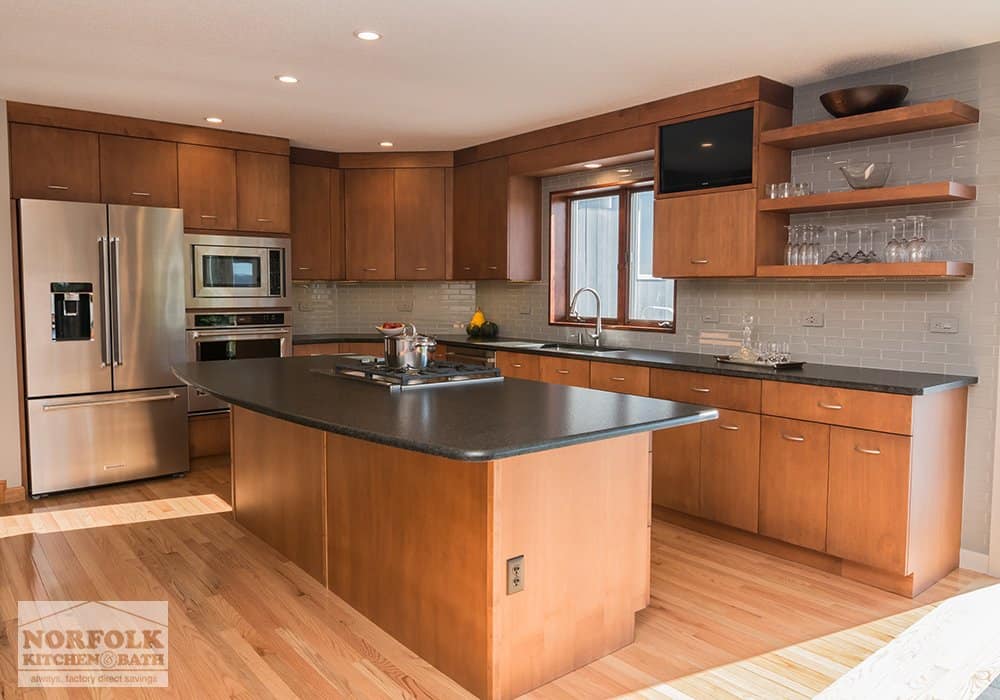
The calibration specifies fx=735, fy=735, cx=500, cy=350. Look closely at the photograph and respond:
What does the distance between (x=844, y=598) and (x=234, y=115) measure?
15.3ft

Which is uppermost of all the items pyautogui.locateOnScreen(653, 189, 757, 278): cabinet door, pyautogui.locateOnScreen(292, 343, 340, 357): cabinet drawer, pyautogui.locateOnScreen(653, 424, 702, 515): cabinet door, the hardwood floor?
pyautogui.locateOnScreen(653, 189, 757, 278): cabinet door

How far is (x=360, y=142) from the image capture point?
19.6 ft

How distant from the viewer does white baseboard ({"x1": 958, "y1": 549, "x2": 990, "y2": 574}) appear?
11.5ft

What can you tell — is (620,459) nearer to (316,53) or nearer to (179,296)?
(316,53)

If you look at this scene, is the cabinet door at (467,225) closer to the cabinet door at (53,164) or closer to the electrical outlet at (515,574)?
the cabinet door at (53,164)

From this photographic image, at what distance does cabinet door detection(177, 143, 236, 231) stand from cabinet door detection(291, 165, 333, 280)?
2.34 feet

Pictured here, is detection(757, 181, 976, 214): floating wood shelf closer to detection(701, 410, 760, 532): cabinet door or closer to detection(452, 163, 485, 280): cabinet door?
detection(701, 410, 760, 532): cabinet door

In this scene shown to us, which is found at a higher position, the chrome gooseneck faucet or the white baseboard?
the chrome gooseneck faucet

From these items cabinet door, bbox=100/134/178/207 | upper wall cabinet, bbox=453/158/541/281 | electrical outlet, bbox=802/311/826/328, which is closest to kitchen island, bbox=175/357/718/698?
electrical outlet, bbox=802/311/826/328

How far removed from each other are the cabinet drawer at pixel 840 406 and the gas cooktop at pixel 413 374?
1404 millimetres

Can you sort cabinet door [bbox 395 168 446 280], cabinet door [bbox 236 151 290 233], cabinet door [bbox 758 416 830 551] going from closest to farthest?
cabinet door [bbox 758 416 830 551] < cabinet door [bbox 236 151 290 233] < cabinet door [bbox 395 168 446 280]

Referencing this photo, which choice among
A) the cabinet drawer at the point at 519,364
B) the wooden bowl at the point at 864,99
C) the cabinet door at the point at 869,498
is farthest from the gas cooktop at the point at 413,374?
the wooden bowl at the point at 864,99

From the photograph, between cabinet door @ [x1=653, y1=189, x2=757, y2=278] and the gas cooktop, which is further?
cabinet door @ [x1=653, y1=189, x2=757, y2=278]

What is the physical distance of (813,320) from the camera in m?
4.13
